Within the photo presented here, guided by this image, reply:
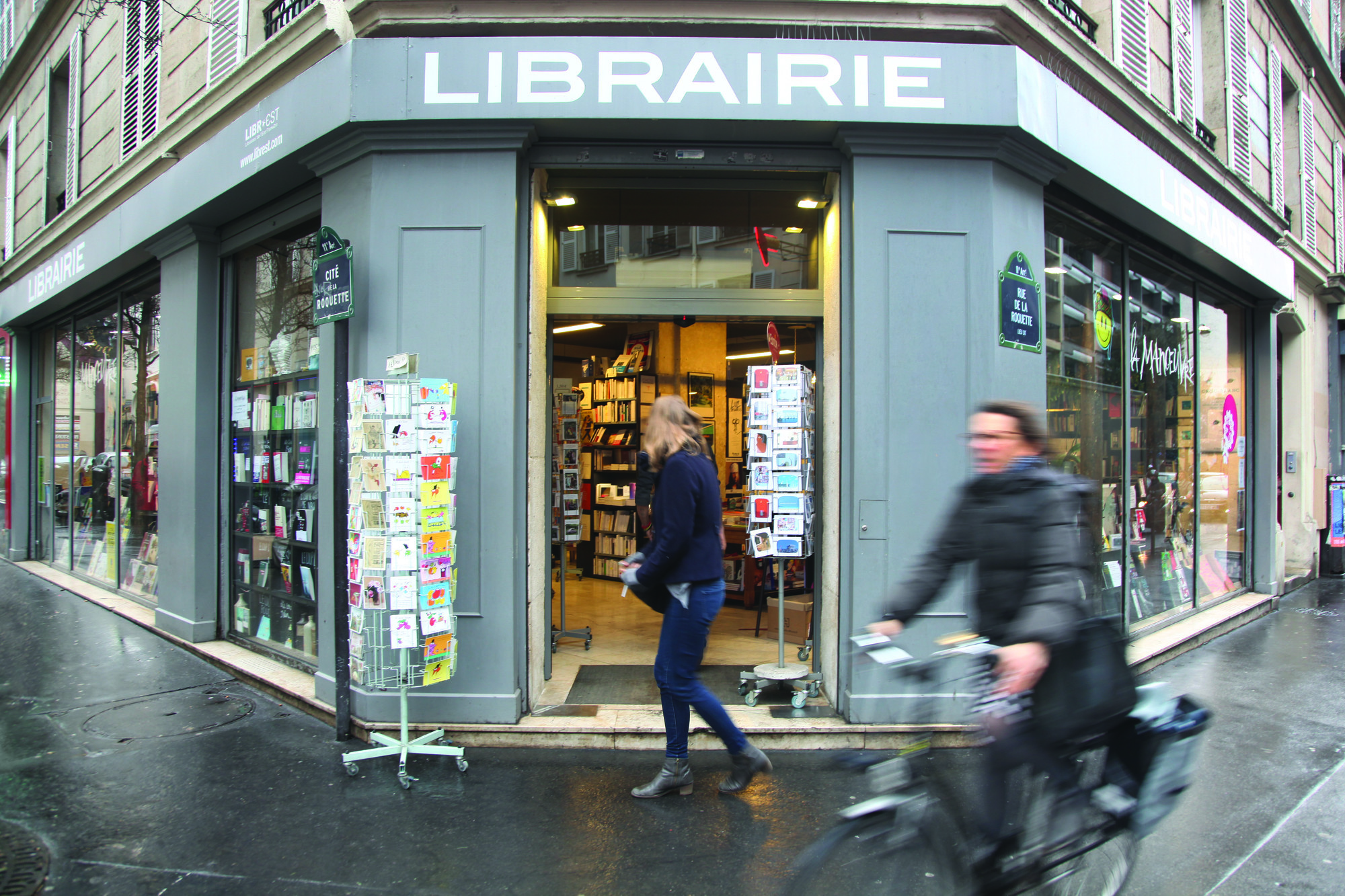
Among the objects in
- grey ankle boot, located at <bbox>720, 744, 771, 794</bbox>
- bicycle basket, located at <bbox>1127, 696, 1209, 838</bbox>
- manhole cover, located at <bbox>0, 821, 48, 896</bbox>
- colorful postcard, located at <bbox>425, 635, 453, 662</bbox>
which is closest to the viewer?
bicycle basket, located at <bbox>1127, 696, 1209, 838</bbox>

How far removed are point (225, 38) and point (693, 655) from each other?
21.6 feet

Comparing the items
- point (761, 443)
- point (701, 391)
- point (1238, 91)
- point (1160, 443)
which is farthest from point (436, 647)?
point (1238, 91)

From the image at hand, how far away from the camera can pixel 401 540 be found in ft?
14.1

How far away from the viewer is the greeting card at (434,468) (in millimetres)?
4359

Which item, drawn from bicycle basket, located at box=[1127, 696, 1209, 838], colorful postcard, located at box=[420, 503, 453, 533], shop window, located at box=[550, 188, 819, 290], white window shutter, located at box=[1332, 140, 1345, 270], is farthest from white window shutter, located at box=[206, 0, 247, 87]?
white window shutter, located at box=[1332, 140, 1345, 270]

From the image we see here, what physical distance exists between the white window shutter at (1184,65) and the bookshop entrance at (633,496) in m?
4.24

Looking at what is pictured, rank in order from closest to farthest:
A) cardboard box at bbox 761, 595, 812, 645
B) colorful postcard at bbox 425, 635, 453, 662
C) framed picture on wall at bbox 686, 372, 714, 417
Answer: colorful postcard at bbox 425, 635, 453, 662, cardboard box at bbox 761, 595, 812, 645, framed picture on wall at bbox 686, 372, 714, 417

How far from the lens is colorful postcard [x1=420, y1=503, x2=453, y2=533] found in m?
4.34

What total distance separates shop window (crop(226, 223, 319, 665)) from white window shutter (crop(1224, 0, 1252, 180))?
9.62 meters

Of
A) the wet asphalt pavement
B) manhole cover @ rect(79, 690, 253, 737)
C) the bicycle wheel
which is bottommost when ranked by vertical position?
the wet asphalt pavement

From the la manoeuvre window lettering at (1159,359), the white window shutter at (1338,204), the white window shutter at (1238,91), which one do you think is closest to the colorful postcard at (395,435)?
the la manoeuvre window lettering at (1159,359)

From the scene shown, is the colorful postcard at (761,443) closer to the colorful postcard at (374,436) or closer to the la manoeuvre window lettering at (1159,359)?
the colorful postcard at (374,436)

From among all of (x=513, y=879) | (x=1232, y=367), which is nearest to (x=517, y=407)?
(x=513, y=879)

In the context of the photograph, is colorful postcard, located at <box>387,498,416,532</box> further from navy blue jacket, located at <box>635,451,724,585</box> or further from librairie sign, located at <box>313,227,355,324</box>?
navy blue jacket, located at <box>635,451,724,585</box>
